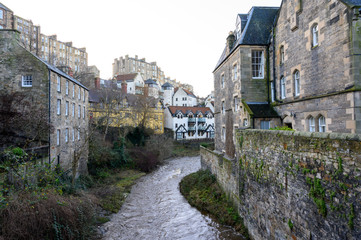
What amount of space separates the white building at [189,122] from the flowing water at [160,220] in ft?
100

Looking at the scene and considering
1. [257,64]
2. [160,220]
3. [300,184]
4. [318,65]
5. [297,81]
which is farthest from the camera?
[257,64]

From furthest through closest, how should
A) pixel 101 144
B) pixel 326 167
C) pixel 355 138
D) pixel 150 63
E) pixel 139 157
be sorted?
pixel 150 63 < pixel 139 157 < pixel 101 144 < pixel 326 167 < pixel 355 138

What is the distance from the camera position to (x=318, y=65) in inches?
438

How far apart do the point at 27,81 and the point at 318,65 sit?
61.7 feet

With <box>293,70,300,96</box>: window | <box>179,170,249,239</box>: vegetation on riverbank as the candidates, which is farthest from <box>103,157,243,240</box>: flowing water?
<box>293,70,300,96</box>: window

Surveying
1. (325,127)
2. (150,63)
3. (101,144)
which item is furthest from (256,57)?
(150,63)

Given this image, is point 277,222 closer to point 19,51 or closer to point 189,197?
point 189,197

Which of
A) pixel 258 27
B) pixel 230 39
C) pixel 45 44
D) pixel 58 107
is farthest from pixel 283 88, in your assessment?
pixel 45 44

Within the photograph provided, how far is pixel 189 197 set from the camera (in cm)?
1820

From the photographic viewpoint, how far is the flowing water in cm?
1262

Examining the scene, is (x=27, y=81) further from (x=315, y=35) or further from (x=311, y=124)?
(x=311, y=124)

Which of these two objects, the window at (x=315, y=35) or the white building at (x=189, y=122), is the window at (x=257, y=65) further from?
the white building at (x=189, y=122)

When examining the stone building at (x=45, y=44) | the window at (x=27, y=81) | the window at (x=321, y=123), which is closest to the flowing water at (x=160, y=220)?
the window at (x=321, y=123)

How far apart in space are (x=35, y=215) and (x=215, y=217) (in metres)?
9.77
